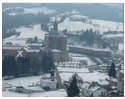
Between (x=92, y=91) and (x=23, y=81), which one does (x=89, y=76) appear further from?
(x=92, y=91)

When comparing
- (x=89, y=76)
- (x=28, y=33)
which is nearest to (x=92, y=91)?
(x=89, y=76)

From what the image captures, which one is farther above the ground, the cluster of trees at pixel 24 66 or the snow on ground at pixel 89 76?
the cluster of trees at pixel 24 66

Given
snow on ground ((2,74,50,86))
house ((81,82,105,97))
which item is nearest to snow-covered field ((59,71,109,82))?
snow on ground ((2,74,50,86))

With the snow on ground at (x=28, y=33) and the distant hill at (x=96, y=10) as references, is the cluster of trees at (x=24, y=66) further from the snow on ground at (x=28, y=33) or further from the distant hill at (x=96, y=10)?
the distant hill at (x=96, y=10)

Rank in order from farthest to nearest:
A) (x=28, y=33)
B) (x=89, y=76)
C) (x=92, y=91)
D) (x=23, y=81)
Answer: (x=28, y=33) → (x=89, y=76) → (x=23, y=81) → (x=92, y=91)

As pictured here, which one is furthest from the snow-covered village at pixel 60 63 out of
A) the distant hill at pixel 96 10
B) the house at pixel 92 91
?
the distant hill at pixel 96 10

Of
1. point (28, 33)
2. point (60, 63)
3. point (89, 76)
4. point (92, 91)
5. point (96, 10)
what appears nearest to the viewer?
point (92, 91)

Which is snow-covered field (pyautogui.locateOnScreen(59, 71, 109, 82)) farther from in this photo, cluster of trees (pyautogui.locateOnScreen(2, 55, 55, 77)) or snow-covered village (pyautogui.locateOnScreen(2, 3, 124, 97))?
cluster of trees (pyautogui.locateOnScreen(2, 55, 55, 77))

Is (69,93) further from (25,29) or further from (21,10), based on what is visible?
(21,10)

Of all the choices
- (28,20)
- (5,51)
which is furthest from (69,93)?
(28,20)
